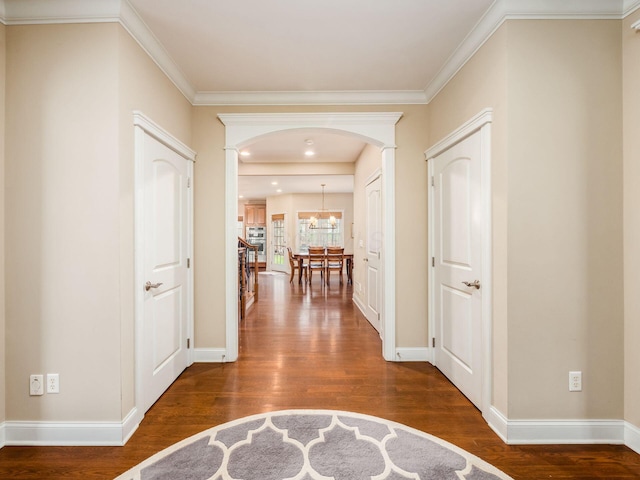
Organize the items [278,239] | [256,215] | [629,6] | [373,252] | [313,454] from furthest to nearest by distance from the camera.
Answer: [256,215] → [278,239] → [373,252] → [629,6] → [313,454]

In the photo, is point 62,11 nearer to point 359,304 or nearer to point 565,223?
point 565,223

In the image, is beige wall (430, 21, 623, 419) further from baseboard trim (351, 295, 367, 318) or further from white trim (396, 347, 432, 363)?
baseboard trim (351, 295, 367, 318)

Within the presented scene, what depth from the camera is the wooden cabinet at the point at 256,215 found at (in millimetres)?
12097

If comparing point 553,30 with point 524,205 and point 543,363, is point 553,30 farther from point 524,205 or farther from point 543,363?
point 543,363

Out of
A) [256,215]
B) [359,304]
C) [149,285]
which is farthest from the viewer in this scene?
[256,215]

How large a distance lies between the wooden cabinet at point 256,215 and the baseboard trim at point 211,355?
9.10 metres

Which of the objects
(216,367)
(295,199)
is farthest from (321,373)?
(295,199)

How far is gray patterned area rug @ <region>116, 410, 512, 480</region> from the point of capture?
5.42ft

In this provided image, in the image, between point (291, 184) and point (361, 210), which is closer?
point (361, 210)

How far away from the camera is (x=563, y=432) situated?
6.42ft

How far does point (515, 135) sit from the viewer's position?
1.95 metres

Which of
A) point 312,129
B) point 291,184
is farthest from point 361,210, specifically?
point 291,184

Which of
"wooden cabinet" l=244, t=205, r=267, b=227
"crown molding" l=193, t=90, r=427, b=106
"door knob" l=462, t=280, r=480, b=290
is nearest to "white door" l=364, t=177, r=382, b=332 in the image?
"crown molding" l=193, t=90, r=427, b=106

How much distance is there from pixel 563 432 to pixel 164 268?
288cm
